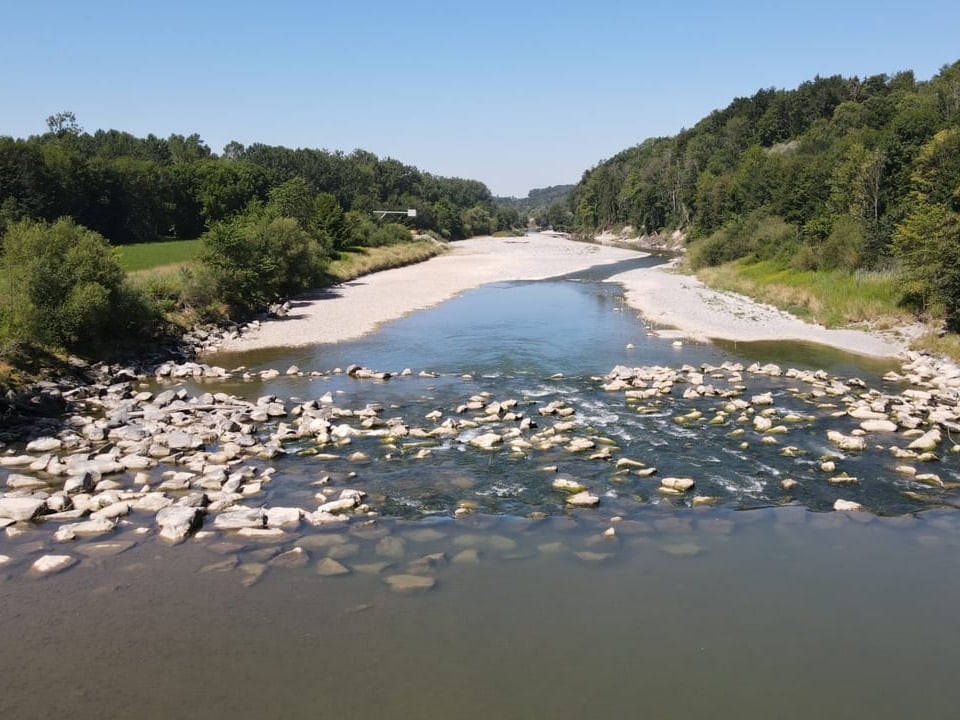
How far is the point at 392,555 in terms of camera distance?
46.6 ft

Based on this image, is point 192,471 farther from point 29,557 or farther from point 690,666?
point 690,666

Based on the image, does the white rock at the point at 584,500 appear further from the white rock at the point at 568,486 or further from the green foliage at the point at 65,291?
the green foliage at the point at 65,291

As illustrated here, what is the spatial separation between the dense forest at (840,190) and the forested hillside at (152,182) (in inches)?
1746

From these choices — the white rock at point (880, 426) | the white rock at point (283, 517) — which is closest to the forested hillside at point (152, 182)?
the white rock at point (283, 517)

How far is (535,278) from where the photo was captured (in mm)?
74375

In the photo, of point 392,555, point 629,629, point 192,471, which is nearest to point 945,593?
point 629,629

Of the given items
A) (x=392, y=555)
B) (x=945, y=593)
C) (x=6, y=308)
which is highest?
(x=6, y=308)

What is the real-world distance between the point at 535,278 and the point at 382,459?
56.6m

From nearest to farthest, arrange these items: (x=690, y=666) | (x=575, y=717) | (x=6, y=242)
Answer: (x=575, y=717), (x=690, y=666), (x=6, y=242)

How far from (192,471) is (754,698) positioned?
14655 mm

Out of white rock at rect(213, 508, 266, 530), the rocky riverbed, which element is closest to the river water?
the rocky riverbed

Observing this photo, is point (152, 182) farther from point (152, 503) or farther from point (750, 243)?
point (152, 503)

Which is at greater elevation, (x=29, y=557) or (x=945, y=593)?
(x=29, y=557)

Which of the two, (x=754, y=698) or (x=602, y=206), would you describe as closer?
(x=754, y=698)
